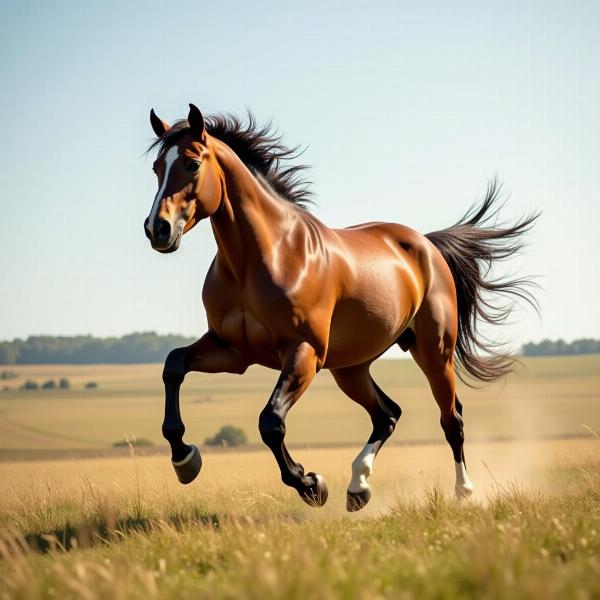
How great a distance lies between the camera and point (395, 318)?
7570mm

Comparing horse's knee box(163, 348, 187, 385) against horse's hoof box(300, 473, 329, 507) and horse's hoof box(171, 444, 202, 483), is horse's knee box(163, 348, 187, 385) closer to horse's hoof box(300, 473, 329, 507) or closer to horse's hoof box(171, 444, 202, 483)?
horse's hoof box(171, 444, 202, 483)

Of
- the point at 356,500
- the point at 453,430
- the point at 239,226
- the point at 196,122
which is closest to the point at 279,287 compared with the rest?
the point at 239,226

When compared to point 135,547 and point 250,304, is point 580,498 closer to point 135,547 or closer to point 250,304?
point 250,304

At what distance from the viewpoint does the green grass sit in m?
3.44

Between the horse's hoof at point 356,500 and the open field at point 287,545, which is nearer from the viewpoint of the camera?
the open field at point 287,545

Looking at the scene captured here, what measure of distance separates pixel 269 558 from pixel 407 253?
4.62 metres

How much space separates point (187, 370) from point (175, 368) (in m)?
0.09

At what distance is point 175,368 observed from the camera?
684 centimetres

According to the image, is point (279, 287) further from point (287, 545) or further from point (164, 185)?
point (287, 545)

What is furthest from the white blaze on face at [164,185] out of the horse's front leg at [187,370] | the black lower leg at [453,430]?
the black lower leg at [453,430]

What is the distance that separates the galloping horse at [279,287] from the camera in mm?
6254

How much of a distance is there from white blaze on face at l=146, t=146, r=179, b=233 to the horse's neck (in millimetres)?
462

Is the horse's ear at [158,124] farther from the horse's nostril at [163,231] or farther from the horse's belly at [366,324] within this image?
the horse's belly at [366,324]

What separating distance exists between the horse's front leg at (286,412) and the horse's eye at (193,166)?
4.78 feet
